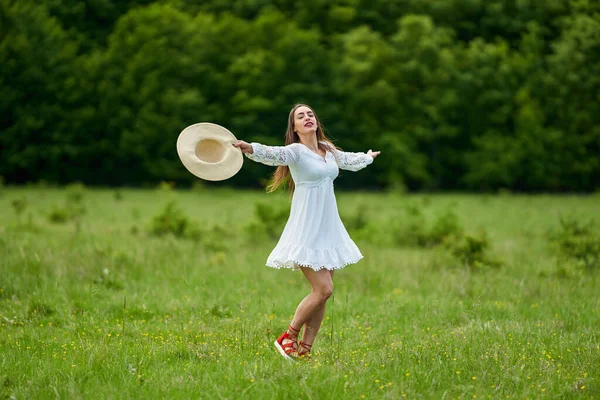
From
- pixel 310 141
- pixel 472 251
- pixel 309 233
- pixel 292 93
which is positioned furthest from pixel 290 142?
pixel 292 93

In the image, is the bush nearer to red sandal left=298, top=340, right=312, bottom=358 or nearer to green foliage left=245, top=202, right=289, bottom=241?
green foliage left=245, top=202, right=289, bottom=241

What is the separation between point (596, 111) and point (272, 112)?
20.7 m

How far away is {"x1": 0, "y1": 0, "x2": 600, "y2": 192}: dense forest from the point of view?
136ft

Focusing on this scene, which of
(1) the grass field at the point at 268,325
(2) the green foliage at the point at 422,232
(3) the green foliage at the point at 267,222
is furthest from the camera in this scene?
(3) the green foliage at the point at 267,222

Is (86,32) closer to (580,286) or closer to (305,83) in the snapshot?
(305,83)

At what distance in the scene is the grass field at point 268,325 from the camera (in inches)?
201

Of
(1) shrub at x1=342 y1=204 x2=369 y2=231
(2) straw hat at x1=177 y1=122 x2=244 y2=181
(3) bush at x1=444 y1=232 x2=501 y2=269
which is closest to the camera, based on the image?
(2) straw hat at x1=177 y1=122 x2=244 y2=181

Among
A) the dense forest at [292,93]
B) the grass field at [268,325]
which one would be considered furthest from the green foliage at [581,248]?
the dense forest at [292,93]

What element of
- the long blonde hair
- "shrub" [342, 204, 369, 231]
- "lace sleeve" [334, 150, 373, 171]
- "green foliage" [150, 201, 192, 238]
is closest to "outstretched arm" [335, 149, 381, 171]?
"lace sleeve" [334, 150, 373, 171]

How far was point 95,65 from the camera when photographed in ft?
141

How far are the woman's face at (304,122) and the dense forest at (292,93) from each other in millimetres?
36865

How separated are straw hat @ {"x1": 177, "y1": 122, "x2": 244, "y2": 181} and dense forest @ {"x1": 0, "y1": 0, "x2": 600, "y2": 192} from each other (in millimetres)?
37021

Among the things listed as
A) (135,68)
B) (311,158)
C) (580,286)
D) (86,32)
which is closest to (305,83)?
(135,68)

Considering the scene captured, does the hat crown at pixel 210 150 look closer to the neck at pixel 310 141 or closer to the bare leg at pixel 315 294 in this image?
the neck at pixel 310 141
